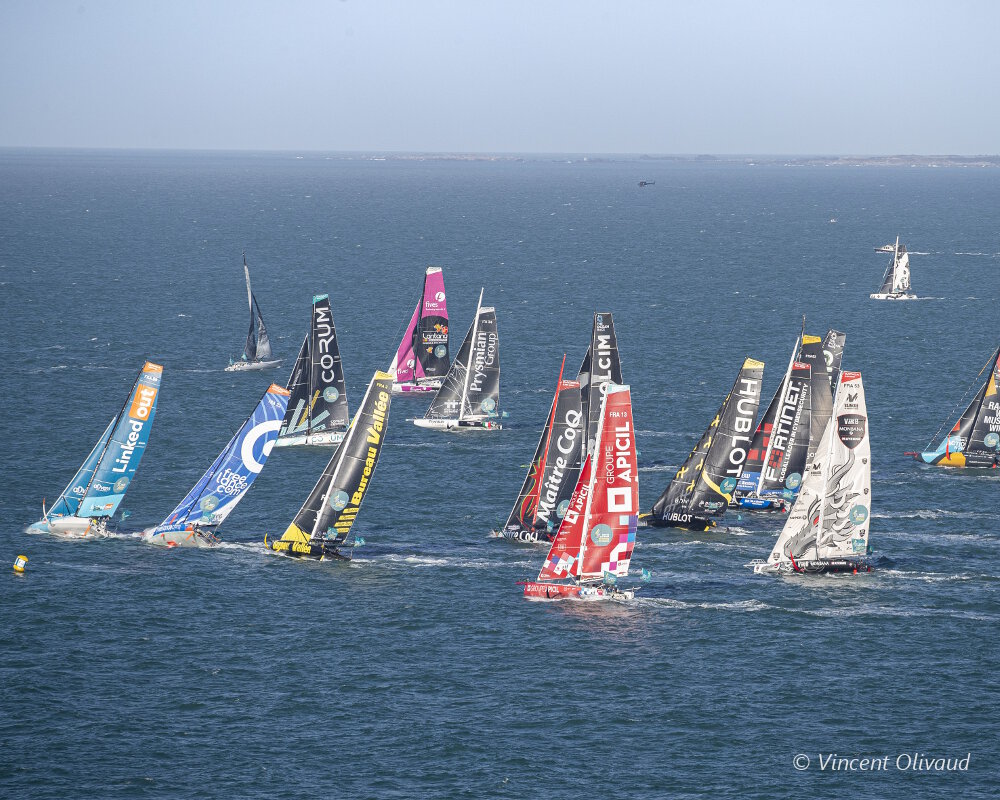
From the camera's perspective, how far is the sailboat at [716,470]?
71.6m

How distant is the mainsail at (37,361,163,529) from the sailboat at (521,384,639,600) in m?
22.7

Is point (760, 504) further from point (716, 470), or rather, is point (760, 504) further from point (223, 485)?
point (223, 485)

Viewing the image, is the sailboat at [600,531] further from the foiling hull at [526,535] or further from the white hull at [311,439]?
the white hull at [311,439]

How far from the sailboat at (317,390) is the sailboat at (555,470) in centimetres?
2564

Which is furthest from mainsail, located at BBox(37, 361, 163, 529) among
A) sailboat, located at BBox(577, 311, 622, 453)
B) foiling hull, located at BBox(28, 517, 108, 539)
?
sailboat, located at BBox(577, 311, 622, 453)

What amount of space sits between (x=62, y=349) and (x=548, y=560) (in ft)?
242

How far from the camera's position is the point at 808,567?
211 feet

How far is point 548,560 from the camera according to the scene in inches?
2418

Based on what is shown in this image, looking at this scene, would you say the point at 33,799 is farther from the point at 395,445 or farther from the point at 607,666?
the point at 395,445

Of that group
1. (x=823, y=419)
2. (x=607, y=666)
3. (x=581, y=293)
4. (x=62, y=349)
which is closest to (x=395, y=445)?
(x=823, y=419)

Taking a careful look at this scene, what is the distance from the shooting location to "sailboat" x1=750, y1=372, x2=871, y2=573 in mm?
63844

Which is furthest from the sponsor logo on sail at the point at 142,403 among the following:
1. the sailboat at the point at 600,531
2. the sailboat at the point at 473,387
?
the sailboat at the point at 473,387

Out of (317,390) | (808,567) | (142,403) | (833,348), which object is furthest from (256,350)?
(808,567)

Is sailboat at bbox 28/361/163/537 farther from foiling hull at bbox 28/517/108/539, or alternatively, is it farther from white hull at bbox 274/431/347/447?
white hull at bbox 274/431/347/447
